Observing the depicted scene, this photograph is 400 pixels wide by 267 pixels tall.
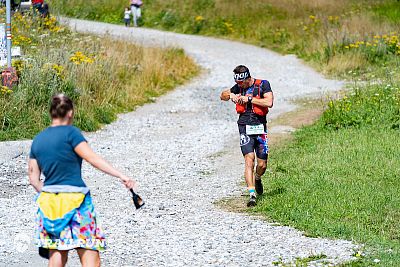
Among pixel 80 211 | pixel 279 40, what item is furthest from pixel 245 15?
pixel 80 211

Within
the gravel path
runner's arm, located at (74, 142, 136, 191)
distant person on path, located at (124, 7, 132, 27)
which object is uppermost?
runner's arm, located at (74, 142, 136, 191)

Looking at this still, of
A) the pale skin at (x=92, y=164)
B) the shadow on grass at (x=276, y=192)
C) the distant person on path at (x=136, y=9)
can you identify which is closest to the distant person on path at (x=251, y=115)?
the shadow on grass at (x=276, y=192)

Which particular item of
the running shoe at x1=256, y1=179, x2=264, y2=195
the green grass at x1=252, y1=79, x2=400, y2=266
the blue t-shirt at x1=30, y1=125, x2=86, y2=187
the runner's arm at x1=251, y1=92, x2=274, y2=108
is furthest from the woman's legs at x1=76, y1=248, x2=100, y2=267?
the running shoe at x1=256, y1=179, x2=264, y2=195

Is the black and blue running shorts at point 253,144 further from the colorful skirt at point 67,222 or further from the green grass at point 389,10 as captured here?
the green grass at point 389,10

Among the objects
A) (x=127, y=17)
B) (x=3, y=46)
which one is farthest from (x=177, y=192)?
(x=127, y=17)

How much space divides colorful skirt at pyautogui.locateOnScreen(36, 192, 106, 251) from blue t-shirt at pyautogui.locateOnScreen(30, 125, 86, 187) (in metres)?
0.11

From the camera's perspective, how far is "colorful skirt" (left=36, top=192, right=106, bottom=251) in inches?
239

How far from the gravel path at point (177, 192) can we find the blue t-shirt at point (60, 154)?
1982 mm

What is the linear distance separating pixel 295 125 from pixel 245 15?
1558 cm

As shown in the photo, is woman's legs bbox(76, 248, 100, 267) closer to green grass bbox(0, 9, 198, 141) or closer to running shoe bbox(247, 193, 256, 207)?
running shoe bbox(247, 193, 256, 207)

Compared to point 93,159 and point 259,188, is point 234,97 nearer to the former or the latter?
point 259,188

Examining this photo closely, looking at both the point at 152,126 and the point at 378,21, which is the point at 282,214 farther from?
the point at 378,21

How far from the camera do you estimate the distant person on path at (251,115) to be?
9.95 m

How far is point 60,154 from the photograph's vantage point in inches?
238
